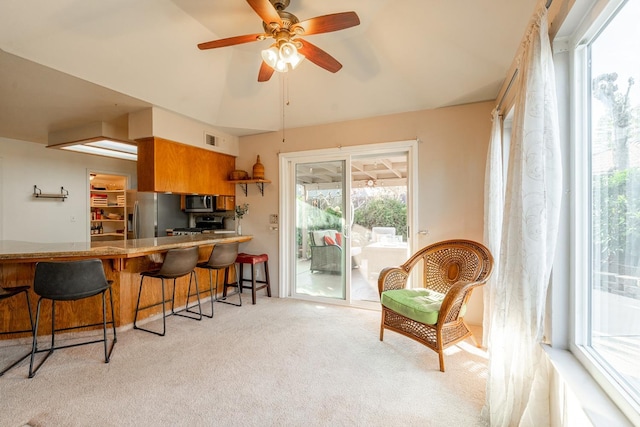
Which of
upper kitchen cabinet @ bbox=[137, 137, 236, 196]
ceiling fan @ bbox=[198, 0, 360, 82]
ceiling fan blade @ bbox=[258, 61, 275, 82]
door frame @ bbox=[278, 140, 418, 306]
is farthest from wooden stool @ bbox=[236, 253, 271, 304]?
ceiling fan @ bbox=[198, 0, 360, 82]

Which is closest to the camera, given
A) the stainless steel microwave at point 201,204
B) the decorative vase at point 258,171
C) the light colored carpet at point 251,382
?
the light colored carpet at point 251,382

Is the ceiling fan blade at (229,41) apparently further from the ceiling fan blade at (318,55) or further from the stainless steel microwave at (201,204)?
the stainless steel microwave at (201,204)

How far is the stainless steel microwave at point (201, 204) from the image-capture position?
456cm

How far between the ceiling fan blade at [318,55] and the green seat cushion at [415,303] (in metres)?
2.09

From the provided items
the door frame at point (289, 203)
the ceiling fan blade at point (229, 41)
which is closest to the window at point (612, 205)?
the ceiling fan blade at point (229, 41)

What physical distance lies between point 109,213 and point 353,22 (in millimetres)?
→ 6736

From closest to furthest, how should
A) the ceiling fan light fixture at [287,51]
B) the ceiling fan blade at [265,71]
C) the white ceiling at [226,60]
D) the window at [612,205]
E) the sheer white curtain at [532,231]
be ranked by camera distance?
the window at [612,205], the sheer white curtain at [532,231], the ceiling fan light fixture at [287,51], the white ceiling at [226,60], the ceiling fan blade at [265,71]

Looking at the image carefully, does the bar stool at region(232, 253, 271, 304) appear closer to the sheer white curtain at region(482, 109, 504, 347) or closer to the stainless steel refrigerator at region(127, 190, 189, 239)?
the stainless steel refrigerator at region(127, 190, 189, 239)

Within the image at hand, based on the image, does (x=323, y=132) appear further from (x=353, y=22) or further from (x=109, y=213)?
(x=109, y=213)

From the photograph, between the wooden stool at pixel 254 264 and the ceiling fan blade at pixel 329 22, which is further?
the wooden stool at pixel 254 264

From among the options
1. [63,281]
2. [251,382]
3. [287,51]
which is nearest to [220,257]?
[63,281]

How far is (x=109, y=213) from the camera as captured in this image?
248 inches

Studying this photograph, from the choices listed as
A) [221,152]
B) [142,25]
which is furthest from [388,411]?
[221,152]

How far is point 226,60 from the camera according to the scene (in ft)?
10.4
